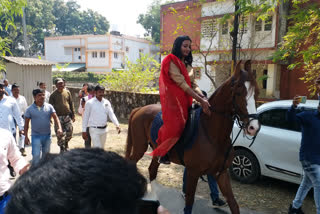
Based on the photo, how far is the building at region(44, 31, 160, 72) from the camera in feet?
120

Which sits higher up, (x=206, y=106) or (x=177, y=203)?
(x=206, y=106)

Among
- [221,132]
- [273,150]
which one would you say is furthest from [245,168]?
[221,132]

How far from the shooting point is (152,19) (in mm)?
45000

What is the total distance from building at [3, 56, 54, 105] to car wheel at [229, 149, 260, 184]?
11.7 metres

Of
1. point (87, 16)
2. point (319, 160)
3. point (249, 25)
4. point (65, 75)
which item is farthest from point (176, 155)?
point (87, 16)

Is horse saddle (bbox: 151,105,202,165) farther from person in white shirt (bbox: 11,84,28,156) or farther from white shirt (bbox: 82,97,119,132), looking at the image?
person in white shirt (bbox: 11,84,28,156)

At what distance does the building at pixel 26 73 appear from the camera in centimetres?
1305

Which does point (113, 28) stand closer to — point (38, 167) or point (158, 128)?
point (158, 128)

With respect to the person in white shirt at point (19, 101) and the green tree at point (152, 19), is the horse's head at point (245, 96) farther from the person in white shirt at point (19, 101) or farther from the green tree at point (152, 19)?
the green tree at point (152, 19)

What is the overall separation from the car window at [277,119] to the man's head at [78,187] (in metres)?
4.59

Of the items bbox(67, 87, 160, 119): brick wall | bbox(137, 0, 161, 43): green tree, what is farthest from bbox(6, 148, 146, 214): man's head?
bbox(137, 0, 161, 43): green tree

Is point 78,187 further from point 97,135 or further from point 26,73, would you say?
point 26,73

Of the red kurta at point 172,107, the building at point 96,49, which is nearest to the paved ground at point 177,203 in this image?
→ the red kurta at point 172,107

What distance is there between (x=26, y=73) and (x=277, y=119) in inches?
496
